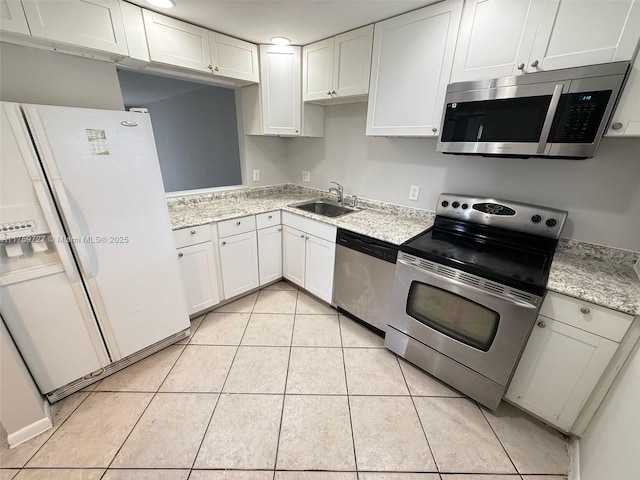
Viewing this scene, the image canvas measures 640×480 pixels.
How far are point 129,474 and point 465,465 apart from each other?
5.40 feet

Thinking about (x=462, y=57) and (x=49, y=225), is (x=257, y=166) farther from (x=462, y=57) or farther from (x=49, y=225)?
(x=462, y=57)

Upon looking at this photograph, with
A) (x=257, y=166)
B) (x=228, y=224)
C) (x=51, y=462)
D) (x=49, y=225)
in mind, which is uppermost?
(x=257, y=166)

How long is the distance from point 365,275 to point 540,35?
1.64 meters

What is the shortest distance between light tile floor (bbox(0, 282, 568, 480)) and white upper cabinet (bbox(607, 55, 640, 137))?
161 cm

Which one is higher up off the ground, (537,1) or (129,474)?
(537,1)

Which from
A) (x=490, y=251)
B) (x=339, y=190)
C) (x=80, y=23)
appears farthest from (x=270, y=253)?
(x=80, y=23)

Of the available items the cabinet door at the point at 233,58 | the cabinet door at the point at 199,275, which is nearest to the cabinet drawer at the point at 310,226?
the cabinet door at the point at 199,275

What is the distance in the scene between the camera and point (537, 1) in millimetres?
1232

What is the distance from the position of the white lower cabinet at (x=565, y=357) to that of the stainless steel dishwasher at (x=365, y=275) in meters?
0.84

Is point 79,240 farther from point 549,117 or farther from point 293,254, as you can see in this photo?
point 549,117

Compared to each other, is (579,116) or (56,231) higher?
(579,116)

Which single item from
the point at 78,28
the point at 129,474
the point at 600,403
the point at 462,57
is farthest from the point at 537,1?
the point at 129,474

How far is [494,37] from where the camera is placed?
54.1 inches

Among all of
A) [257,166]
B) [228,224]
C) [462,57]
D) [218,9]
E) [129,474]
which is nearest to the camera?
[129,474]
